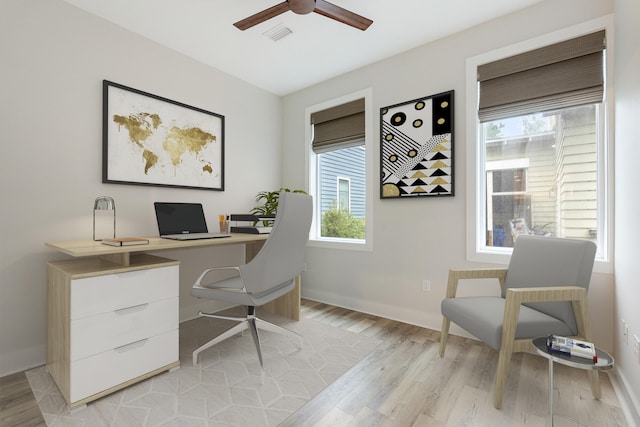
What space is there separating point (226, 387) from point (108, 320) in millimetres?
752

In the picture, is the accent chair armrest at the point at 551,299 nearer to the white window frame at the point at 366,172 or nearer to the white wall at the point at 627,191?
the white wall at the point at 627,191

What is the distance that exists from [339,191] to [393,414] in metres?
2.36

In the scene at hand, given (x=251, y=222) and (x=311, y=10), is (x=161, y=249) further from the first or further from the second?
(x=311, y=10)

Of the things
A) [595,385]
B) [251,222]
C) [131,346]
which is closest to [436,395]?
[595,385]

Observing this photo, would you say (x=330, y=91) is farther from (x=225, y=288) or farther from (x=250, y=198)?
(x=225, y=288)

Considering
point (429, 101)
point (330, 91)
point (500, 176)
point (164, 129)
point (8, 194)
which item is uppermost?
point (330, 91)

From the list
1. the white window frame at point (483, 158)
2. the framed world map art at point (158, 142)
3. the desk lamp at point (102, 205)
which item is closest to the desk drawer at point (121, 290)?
the desk lamp at point (102, 205)

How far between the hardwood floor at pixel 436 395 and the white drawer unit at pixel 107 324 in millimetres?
235

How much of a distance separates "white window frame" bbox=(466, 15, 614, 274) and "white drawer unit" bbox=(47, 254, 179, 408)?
2.27 m

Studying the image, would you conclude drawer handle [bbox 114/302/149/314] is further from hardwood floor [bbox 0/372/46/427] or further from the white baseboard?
the white baseboard

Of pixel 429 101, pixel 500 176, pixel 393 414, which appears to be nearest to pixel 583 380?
pixel 393 414

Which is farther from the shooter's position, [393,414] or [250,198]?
[250,198]

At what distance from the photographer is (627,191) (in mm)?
1579

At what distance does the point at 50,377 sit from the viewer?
1.83 m
